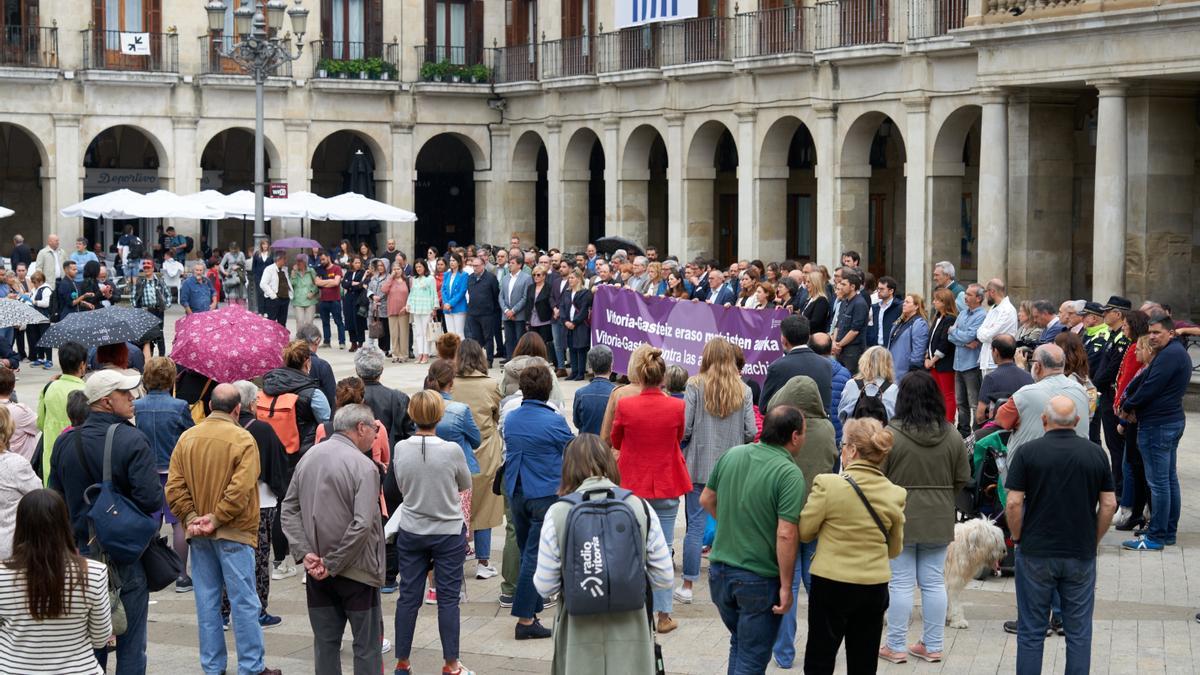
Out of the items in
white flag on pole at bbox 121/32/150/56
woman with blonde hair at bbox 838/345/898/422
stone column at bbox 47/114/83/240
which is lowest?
→ woman with blonde hair at bbox 838/345/898/422

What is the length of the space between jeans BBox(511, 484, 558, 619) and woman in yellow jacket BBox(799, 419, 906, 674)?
2394mm

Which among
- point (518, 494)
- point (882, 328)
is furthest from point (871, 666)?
point (882, 328)

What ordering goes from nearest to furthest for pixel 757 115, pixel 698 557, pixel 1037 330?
pixel 698 557, pixel 1037 330, pixel 757 115

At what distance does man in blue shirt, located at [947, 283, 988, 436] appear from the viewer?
692 inches

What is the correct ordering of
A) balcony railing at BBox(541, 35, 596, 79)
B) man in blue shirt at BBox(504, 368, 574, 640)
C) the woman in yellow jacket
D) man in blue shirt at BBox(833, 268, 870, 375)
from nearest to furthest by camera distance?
the woman in yellow jacket < man in blue shirt at BBox(504, 368, 574, 640) < man in blue shirt at BBox(833, 268, 870, 375) < balcony railing at BBox(541, 35, 596, 79)

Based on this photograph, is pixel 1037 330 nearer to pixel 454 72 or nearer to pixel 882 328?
pixel 882 328

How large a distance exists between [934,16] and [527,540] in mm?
20541

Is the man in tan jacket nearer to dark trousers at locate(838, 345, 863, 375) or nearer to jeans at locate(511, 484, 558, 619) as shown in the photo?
jeans at locate(511, 484, 558, 619)

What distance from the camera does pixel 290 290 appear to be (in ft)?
92.6

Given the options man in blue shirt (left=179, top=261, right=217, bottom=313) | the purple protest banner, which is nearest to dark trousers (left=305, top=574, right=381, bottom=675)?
the purple protest banner

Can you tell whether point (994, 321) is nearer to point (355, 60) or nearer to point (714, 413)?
point (714, 413)

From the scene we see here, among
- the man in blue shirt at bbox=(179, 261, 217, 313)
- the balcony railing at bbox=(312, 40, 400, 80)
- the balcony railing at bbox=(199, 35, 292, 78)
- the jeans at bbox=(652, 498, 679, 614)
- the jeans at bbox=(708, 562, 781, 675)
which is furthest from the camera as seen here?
the balcony railing at bbox=(312, 40, 400, 80)

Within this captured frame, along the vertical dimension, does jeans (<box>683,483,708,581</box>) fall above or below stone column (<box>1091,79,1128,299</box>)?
below

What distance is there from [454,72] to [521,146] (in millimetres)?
2494
